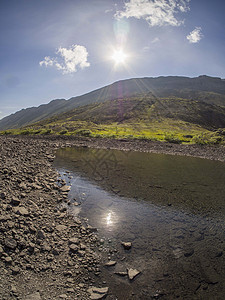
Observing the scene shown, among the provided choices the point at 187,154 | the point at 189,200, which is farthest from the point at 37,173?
the point at 187,154

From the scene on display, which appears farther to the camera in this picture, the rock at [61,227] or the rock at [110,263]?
the rock at [61,227]

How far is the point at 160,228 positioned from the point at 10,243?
9553 mm

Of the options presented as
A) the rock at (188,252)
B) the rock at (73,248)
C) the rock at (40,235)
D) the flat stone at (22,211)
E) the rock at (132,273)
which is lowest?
the rock at (188,252)

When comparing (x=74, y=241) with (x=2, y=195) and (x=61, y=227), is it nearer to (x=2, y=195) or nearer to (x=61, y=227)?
(x=61, y=227)

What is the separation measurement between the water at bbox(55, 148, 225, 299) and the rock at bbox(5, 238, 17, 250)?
459 centimetres

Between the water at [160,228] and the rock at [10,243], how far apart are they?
4587mm

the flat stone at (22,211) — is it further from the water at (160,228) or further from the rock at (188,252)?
the rock at (188,252)

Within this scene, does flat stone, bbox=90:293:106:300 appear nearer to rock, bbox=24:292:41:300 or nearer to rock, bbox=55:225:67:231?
rock, bbox=24:292:41:300

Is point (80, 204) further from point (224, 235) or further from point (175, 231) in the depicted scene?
point (224, 235)

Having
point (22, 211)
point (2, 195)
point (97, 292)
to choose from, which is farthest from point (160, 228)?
point (2, 195)

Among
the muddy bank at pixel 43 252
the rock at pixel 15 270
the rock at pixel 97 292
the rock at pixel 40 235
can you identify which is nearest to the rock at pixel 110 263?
the muddy bank at pixel 43 252

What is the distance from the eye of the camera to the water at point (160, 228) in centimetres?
827

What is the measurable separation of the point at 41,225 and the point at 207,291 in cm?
932

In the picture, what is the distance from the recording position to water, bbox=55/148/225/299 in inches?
325
